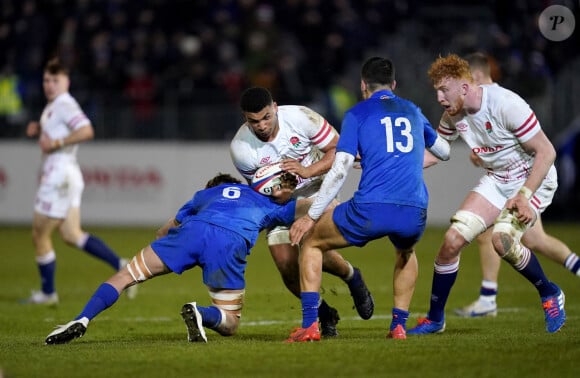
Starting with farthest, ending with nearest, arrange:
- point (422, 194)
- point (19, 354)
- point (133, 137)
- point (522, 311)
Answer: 1. point (133, 137)
2. point (522, 311)
3. point (422, 194)
4. point (19, 354)

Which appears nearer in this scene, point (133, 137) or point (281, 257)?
point (281, 257)

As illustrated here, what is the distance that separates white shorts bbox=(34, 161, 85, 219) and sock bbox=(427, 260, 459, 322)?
17.8ft

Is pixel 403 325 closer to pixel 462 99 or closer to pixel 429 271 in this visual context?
pixel 462 99

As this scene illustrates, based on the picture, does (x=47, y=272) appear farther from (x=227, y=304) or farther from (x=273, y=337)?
(x=227, y=304)

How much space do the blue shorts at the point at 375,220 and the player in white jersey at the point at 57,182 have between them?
5.41m

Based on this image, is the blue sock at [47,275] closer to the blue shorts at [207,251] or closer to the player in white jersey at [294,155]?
the player in white jersey at [294,155]

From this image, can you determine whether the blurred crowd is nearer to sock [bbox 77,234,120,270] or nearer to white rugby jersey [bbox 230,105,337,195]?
sock [bbox 77,234,120,270]

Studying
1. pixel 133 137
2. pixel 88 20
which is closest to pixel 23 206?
pixel 133 137

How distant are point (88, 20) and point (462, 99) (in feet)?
57.9

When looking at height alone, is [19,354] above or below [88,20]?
below

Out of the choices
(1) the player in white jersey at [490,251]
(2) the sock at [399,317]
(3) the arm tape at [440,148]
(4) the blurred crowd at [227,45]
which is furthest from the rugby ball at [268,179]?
(4) the blurred crowd at [227,45]

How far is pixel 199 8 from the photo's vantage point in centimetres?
2536

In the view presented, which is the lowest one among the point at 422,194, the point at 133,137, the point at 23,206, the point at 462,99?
the point at 23,206

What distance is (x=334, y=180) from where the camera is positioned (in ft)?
26.3
